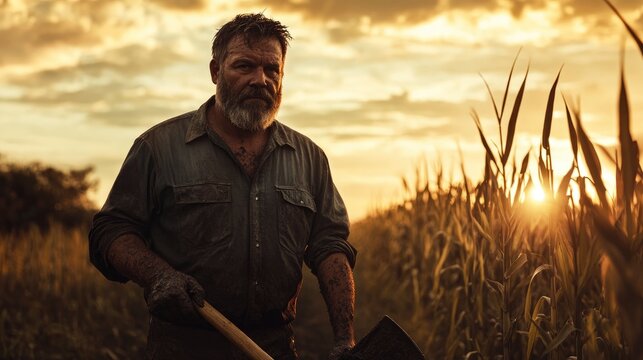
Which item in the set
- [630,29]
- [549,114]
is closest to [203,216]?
[549,114]

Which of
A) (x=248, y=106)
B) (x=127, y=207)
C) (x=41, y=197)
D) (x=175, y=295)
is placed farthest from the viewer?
(x=41, y=197)

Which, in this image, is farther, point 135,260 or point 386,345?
point 135,260

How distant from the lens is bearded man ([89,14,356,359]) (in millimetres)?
3195

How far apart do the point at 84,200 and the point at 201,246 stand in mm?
22444

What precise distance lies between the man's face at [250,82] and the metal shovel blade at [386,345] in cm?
111

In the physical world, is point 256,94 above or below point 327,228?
above

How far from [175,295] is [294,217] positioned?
0.73 metres

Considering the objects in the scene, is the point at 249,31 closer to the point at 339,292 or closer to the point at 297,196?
the point at 297,196

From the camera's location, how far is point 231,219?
3.24 metres

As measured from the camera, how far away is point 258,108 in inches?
133

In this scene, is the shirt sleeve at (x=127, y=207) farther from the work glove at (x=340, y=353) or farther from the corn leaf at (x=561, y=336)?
the corn leaf at (x=561, y=336)

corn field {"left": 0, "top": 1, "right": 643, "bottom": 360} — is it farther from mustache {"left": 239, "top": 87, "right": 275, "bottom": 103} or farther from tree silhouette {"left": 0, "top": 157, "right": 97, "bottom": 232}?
tree silhouette {"left": 0, "top": 157, "right": 97, "bottom": 232}

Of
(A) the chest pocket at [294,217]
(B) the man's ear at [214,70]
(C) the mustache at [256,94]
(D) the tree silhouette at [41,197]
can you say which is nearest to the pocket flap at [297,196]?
(A) the chest pocket at [294,217]

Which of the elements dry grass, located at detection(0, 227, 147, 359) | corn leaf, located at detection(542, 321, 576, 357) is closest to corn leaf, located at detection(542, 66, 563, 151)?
Answer: corn leaf, located at detection(542, 321, 576, 357)
